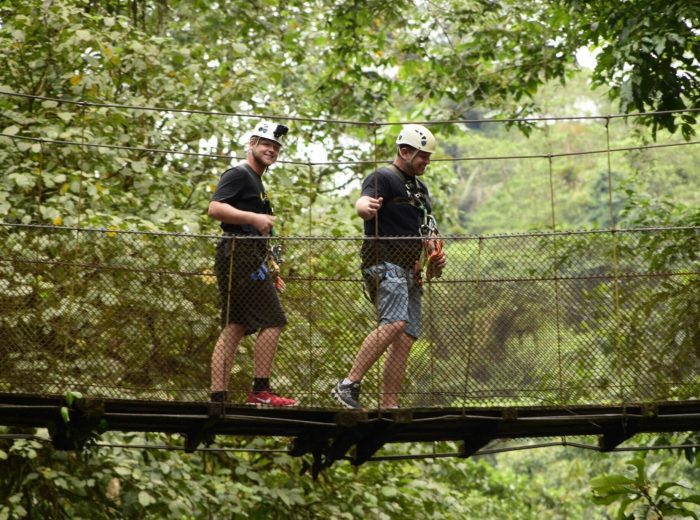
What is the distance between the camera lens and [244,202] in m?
4.97

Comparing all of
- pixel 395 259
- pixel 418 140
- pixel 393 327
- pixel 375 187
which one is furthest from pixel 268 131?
pixel 393 327

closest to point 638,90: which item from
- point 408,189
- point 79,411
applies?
point 408,189

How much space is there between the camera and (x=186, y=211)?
7.45 m

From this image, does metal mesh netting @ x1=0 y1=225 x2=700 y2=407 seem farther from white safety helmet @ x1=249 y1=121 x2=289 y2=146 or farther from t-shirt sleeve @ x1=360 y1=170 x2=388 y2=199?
white safety helmet @ x1=249 y1=121 x2=289 y2=146

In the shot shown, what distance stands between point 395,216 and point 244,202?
26.2 inches

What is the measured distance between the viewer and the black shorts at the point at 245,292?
507 centimetres

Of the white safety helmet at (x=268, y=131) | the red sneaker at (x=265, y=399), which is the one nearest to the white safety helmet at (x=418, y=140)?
the white safety helmet at (x=268, y=131)

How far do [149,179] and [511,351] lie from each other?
3094 millimetres

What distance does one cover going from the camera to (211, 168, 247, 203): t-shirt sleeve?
4.91 meters

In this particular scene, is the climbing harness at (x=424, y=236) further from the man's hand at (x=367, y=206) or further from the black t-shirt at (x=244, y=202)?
the black t-shirt at (x=244, y=202)

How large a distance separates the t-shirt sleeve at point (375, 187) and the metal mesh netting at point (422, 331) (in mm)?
236

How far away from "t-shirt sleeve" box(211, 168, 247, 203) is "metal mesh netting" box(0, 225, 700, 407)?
304mm

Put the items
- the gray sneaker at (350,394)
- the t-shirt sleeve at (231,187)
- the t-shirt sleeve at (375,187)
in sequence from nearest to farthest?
the t-shirt sleeve at (231,187)
the t-shirt sleeve at (375,187)
the gray sneaker at (350,394)

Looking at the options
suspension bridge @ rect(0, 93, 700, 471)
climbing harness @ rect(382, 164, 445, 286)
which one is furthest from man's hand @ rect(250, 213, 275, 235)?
climbing harness @ rect(382, 164, 445, 286)
